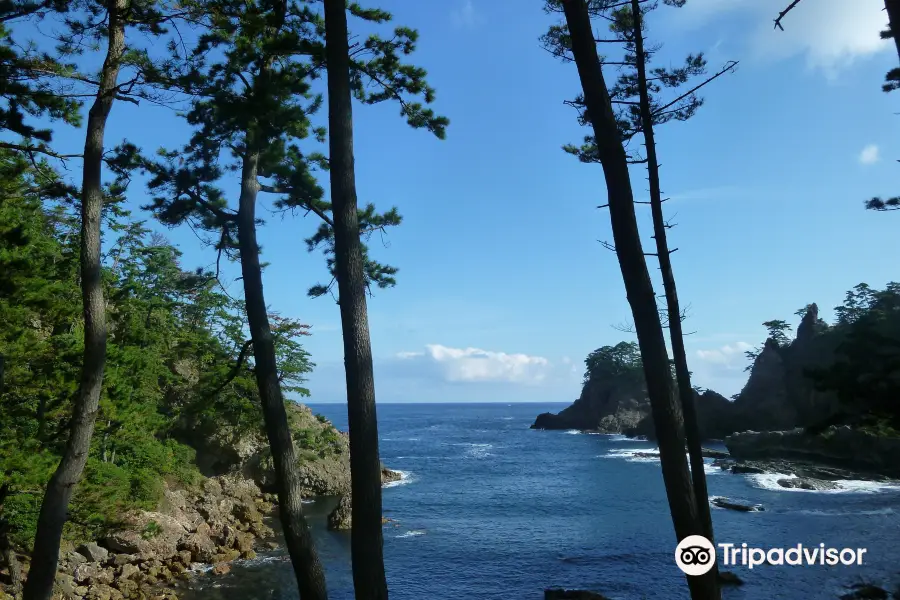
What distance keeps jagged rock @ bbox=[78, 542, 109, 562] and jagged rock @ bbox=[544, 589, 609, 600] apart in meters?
13.3

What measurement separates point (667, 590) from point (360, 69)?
16260mm

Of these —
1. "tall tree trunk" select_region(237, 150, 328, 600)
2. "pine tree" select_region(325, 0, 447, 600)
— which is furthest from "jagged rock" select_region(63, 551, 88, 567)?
"pine tree" select_region(325, 0, 447, 600)

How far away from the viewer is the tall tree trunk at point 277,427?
273 inches

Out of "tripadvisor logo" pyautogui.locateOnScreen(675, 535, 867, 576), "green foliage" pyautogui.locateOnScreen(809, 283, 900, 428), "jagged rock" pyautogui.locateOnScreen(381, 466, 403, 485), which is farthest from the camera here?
"jagged rock" pyautogui.locateOnScreen(381, 466, 403, 485)

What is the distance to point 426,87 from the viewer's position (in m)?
8.23

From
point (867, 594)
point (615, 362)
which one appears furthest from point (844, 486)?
point (615, 362)

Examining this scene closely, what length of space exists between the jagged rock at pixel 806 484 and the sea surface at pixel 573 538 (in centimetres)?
55

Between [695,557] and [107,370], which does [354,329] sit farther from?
[107,370]

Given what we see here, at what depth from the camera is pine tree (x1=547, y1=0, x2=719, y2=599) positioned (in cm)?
533

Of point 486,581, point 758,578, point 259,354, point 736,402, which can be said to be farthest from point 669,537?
point 736,402

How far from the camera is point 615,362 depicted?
84438mm

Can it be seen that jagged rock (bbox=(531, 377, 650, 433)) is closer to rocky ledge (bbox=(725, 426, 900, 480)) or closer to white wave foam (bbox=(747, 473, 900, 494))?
rocky ledge (bbox=(725, 426, 900, 480))

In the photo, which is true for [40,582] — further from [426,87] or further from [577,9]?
[577,9]

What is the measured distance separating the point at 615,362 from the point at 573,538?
6352 cm
